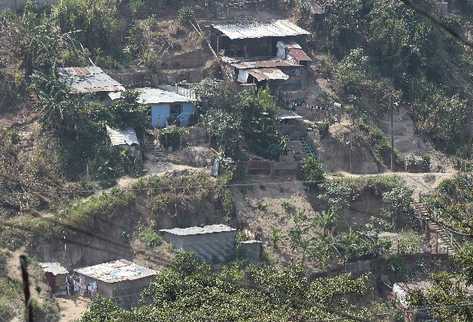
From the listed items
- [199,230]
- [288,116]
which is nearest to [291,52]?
[288,116]

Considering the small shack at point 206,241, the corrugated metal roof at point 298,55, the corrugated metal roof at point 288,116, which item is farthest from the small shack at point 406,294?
the corrugated metal roof at point 298,55

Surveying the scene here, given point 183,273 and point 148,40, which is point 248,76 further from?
point 183,273

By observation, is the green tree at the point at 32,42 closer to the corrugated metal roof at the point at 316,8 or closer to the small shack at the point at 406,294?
the corrugated metal roof at the point at 316,8

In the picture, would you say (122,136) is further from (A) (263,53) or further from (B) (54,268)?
(A) (263,53)

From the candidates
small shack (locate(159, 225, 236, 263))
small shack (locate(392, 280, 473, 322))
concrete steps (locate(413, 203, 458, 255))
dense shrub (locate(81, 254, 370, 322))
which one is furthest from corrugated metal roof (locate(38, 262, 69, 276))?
concrete steps (locate(413, 203, 458, 255))

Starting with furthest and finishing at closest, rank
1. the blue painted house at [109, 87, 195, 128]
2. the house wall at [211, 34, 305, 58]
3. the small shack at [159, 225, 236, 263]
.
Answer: the house wall at [211, 34, 305, 58]
the blue painted house at [109, 87, 195, 128]
the small shack at [159, 225, 236, 263]

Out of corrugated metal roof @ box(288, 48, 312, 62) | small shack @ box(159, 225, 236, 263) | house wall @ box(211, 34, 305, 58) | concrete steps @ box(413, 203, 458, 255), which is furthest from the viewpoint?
house wall @ box(211, 34, 305, 58)

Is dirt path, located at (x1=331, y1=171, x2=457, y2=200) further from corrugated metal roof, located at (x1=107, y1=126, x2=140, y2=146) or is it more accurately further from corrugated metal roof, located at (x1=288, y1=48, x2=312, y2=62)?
corrugated metal roof, located at (x1=107, y1=126, x2=140, y2=146)
